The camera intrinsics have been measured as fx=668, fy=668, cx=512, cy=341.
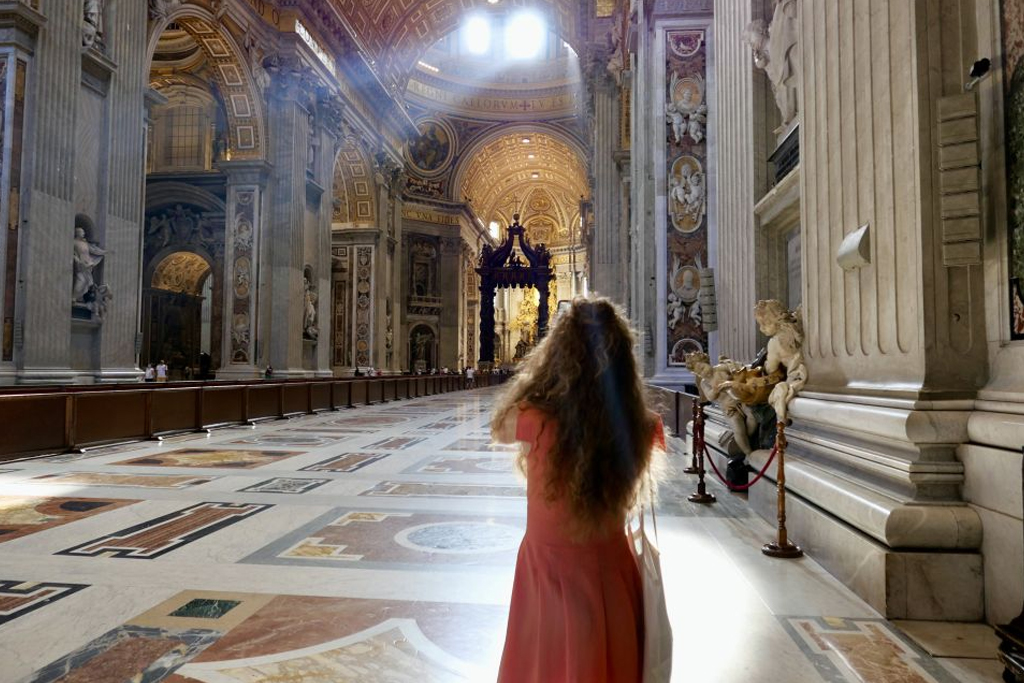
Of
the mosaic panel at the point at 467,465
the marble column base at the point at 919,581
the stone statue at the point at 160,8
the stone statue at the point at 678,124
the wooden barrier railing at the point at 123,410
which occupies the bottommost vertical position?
the mosaic panel at the point at 467,465

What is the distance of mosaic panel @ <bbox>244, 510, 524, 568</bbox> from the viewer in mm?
3320

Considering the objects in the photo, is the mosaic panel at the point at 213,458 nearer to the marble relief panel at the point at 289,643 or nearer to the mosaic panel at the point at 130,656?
the marble relief panel at the point at 289,643

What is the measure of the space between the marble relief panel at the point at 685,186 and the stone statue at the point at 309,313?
11.5 meters

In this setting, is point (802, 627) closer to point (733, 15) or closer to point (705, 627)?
point (705, 627)

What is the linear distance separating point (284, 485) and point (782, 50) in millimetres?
5391

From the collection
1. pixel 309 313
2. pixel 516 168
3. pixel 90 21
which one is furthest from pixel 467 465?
pixel 516 168

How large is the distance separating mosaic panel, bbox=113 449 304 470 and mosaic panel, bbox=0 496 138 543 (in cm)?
169

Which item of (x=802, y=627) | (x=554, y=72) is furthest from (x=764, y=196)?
(x=554, y=72)

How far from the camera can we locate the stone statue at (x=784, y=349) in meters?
4.06

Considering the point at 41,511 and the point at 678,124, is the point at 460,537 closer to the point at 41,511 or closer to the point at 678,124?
the point at 41,511

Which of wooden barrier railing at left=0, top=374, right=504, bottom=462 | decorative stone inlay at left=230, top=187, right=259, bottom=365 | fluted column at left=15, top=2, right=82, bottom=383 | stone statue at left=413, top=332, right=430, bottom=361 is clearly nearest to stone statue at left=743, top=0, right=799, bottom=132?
wooden barrier railing at left=0, top=374, right=504, bottom=462

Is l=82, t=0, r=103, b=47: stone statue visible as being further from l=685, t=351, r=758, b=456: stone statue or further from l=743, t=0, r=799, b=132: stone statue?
l=685, t=351, r=758, b=456: stone statue

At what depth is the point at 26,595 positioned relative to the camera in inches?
109

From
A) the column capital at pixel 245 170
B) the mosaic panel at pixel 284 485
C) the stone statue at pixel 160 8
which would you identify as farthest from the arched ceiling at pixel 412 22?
the mosaic panel at pixel 284 485
